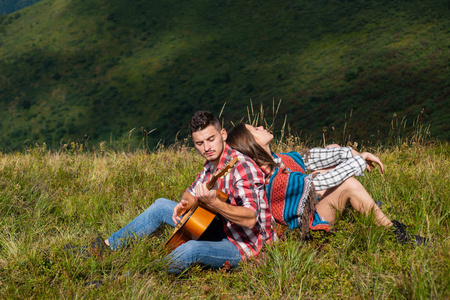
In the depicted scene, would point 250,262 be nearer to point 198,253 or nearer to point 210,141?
point 198,253

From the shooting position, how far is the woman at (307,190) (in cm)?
270

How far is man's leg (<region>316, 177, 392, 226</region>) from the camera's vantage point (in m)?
2.72

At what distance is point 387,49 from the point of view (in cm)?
5234

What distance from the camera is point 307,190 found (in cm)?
270

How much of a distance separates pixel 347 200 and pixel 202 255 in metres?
1.14

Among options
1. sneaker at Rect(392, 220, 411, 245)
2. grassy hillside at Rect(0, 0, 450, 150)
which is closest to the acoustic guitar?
sneaker at Rect(392, 220, 411, 245)

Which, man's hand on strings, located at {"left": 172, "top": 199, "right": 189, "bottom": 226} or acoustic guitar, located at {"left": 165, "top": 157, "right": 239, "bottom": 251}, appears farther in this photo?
man's hand on strings, located at {"left": 172, "top": 199, "right": 189, "bottom": 226}

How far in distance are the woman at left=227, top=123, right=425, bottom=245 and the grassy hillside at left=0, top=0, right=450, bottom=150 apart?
96.5 ft

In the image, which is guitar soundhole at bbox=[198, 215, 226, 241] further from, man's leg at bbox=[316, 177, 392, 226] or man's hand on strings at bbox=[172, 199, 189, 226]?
man's leg at bbox=[316, 177, 392, 226]

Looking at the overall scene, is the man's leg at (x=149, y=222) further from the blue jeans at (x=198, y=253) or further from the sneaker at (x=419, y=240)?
the sneaker at (x=419, y=240)

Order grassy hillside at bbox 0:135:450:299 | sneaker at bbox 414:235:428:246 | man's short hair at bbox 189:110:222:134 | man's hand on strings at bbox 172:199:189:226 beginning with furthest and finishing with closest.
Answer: man's hand on strings at bbox 172:199:189:226
man's short hair at bbox 189:110:222:134
sneaker at bbox 414:235:428:246
grassy hillside at bbox 0:135:450:299

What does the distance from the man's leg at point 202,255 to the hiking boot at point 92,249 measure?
0.47 m

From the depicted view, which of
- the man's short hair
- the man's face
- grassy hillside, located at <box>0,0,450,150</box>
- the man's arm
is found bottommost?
grassy hillside, located at <box>0,0,450,150</box>

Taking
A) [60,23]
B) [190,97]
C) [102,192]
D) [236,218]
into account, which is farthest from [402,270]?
[60,23]
